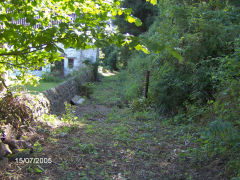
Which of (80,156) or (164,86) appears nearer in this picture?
(80,156)

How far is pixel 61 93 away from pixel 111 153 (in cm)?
570

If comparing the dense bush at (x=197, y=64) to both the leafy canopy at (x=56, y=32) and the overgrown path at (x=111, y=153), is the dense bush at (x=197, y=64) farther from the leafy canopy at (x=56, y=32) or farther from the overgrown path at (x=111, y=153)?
the leafy canopy at (x=56, y=32)

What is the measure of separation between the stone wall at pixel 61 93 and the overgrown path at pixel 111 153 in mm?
1449

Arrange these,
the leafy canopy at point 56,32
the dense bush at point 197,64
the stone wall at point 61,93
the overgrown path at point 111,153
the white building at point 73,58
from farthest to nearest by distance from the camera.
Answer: the white building at point 73,58
the stone wall at point 61,93
the dense bush at point 197,64
the overgrown path at point 111,153
the leafy canopy at point 56,32

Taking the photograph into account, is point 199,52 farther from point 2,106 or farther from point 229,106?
point 2,106

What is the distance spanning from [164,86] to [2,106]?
5121 mm

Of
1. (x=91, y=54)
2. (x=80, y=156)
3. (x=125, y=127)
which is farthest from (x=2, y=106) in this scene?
(x=91, y=54)

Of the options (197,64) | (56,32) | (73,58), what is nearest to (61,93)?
(197,64)

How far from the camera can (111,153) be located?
5.18m

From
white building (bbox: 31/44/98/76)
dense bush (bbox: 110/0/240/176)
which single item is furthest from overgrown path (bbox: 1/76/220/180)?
white building (bbox: 31/44/98/76)

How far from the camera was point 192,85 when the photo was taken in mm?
7629

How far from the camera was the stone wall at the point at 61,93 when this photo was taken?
27.1 feet

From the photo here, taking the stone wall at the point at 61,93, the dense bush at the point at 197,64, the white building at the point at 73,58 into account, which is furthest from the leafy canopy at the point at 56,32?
the white building at the point at 73,58

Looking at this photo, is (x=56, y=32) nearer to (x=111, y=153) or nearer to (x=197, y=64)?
(x=111, y=153)
